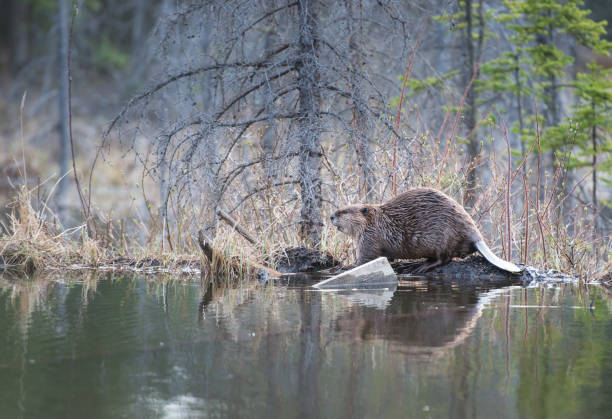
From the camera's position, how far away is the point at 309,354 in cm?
378

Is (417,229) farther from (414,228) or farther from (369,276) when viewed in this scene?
(369,276)

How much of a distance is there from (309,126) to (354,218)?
0.94m

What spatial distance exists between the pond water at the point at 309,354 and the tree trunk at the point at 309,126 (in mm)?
1525

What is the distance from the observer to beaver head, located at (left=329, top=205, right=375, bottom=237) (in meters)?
6.79

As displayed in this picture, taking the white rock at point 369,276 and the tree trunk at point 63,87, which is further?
the tree trunk at point 63,87

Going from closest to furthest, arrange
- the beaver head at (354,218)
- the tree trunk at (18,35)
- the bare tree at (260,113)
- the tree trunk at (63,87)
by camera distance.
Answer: the beaver head at (354,218) → the bare tree at (260,113) → the tree trunk at (63,87) → the tree trunk at (18,35)

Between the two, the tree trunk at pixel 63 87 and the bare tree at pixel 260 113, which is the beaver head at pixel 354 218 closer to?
the bare tree at pixel 260 113

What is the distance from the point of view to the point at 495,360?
367 centimetres

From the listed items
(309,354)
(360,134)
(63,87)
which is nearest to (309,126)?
(360,134)

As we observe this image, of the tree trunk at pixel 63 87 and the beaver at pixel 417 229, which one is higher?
the tree trunk at pixel 63 87

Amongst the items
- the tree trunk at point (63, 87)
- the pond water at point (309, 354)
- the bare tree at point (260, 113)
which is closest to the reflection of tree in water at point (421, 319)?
the pond water at point (309, 354)

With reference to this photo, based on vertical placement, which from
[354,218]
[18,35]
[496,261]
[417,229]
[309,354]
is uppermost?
[18,35]

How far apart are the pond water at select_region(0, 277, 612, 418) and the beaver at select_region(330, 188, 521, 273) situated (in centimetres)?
77

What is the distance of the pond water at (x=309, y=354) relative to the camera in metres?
2.97
